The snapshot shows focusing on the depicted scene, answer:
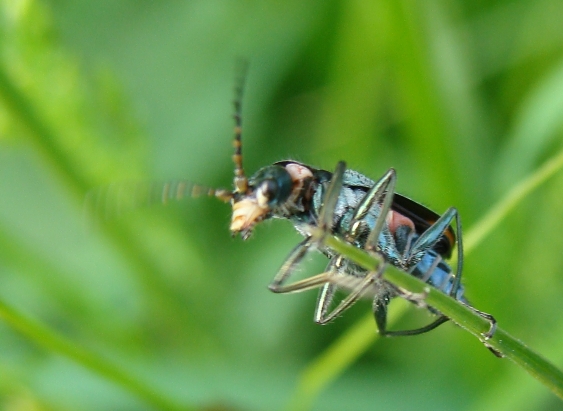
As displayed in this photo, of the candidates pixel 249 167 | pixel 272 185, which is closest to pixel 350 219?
pixel 272 185

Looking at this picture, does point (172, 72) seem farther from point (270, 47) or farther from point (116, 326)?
point (116, 326)

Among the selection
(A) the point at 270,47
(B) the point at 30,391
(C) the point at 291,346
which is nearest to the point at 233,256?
(C) the point at 291,346

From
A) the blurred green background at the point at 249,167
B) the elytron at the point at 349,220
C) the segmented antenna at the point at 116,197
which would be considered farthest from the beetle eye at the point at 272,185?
the blurred green background at the point at 249,167

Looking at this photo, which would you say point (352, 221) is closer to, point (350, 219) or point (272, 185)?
point (350, 219)

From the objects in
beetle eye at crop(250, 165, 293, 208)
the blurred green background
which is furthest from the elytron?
the blurred green background

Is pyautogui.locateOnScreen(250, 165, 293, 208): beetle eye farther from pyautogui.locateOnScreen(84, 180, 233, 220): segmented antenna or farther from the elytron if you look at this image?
pyautogui.locateOnScreen(84, 180, 233, 220): segmented antenna

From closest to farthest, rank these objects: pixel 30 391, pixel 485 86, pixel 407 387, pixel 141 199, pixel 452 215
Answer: pixel 452 215, pixel 30 391, pixel 407 387, pixel 141 199, pixel 485 86
